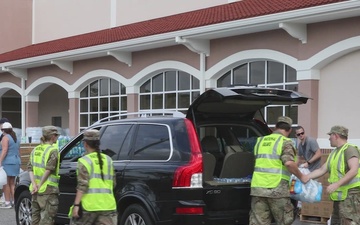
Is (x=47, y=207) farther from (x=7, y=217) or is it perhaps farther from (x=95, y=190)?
(x=7, y=217)

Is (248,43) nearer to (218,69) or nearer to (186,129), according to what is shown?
(218,69)

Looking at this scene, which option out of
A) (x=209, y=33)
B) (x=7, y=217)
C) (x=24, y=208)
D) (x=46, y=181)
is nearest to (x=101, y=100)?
(x=209, y=33)

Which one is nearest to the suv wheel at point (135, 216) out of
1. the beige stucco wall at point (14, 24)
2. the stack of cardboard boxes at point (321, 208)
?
the stack of cardboard boxes at point (321, 208)

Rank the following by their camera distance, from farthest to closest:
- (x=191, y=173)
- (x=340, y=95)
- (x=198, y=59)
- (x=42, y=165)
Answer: (x=198, y=59) → (x=340, y=95) → (x=42, y=165) → (x=191, y=173)

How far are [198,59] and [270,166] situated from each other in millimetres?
8348

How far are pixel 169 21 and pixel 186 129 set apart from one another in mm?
9988

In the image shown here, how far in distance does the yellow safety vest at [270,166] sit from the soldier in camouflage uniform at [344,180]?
1.69 feet

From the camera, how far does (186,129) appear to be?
6941 millimetres

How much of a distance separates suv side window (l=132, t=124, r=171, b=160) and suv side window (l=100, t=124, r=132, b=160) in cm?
29

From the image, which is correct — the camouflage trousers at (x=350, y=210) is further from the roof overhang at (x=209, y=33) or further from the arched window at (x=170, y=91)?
the arched window at (x=170, y=91)

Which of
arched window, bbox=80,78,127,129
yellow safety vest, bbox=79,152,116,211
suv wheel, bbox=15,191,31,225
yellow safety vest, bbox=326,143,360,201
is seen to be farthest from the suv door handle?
arched window, bbox=80,78,127,129

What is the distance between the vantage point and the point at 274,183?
6.73 metres

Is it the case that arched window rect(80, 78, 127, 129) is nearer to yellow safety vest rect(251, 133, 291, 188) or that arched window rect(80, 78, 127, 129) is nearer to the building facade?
the building facade

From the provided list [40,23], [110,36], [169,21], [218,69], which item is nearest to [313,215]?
[218,69]
